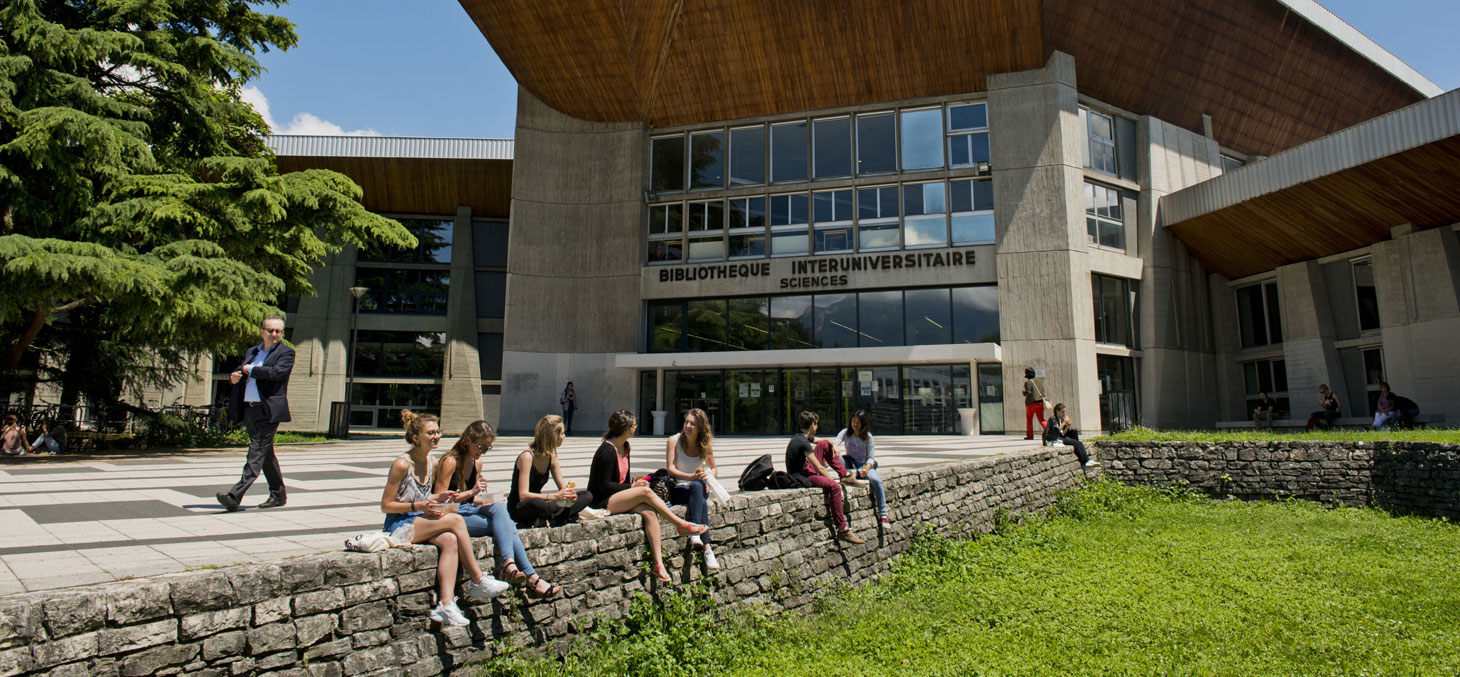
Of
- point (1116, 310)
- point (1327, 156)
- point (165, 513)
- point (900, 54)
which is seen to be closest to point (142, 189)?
point (165, 513)

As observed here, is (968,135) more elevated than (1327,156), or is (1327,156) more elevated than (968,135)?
(968,135)

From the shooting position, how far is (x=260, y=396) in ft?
21.6

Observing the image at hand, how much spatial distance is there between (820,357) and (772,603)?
53.5ft

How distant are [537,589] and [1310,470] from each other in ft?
53.2

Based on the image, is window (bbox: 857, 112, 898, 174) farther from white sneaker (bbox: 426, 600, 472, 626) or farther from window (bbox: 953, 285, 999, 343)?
white sneaker (bbox: 426, 600, 472, 626)

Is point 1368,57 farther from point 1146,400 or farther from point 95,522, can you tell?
point 95,522

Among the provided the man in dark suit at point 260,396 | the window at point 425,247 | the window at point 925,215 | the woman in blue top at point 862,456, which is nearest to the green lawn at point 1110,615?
the woman in blue top at point 862,456

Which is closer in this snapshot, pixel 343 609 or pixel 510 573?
pixel 343 609

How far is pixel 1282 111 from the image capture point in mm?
27094

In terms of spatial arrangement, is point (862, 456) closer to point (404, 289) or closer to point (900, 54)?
point (900, 54)

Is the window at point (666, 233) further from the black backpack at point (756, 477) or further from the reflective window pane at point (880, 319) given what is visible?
the black backpack at point (756, 477)

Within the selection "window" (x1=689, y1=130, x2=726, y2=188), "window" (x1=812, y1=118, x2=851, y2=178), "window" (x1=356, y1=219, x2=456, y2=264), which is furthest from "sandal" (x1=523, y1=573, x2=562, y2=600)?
"window" (x1=356, y1=219, x2=456, y2=264)

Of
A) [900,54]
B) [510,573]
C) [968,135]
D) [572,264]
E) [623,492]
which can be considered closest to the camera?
[510,573]

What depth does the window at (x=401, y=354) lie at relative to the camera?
102 ft
